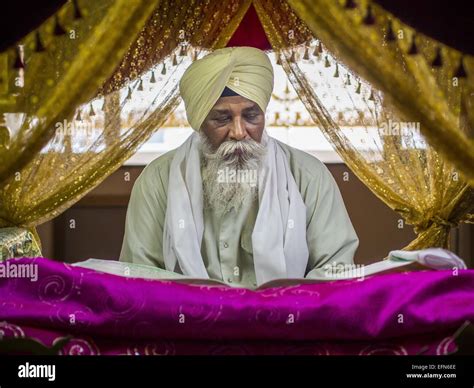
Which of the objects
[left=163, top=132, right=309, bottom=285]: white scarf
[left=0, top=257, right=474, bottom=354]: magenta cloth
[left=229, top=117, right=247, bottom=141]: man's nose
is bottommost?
[left=0, top=257, right=474, bottom=354]: magenta cloth

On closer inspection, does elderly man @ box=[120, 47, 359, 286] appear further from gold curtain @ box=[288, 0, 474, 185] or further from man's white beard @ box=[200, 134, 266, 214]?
gold curtain @ box=[288, 0, 474, 185]

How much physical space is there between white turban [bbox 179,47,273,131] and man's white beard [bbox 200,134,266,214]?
0.16 metres

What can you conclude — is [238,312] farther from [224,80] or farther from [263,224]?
[224,80]

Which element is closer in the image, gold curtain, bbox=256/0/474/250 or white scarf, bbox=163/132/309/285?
white scarf, bbox=163/132/309/285

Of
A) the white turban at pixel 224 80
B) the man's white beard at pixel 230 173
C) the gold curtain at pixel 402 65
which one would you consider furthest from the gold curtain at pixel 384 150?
the man's white beard at pixel 230 173

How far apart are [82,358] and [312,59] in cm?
223

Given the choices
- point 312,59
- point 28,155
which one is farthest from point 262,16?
point 28,155

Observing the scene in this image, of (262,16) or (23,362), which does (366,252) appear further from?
(23,362)

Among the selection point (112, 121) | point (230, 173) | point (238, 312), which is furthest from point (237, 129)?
point (238, 312)

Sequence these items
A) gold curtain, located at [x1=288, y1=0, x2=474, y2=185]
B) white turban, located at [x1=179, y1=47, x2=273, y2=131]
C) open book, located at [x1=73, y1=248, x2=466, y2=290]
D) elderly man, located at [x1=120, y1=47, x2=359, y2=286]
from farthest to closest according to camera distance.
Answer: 1. white turban, located at [x1=179, y1=47, x2=273, y2=131]
2. elderly man, located at [x1=120, y1=47, x2=359, y2=286]
3. gold curtain, located at [x1=288, y1=0, x2=474, y2=185]
4. open book, located at [x1=73, y1=248, x2=466, y2=290]

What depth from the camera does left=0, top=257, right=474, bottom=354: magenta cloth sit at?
2.93m

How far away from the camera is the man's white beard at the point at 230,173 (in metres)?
4.14

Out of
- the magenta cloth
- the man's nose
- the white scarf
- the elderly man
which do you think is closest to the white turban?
the elderly man

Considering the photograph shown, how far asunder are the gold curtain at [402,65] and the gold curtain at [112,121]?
89 cm
